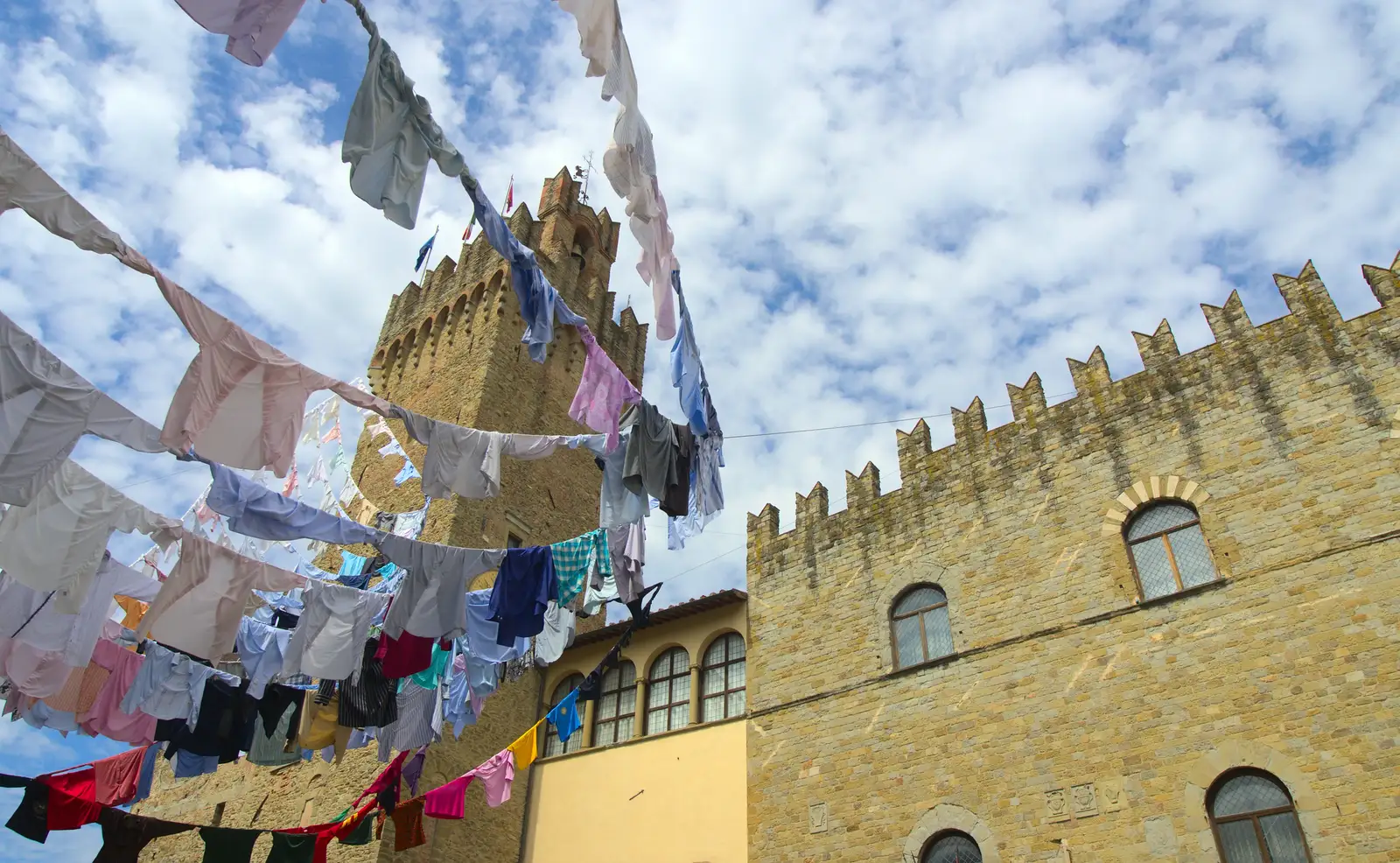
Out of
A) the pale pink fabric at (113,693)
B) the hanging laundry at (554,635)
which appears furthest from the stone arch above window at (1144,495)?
the pale pink fabric at (113,693)

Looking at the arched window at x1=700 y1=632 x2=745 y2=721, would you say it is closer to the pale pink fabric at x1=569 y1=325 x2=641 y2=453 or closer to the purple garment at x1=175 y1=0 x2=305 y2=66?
the pale pink fabric at x1=569 y1=325 x2=641 y2=453

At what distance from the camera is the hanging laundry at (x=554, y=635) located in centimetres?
1222

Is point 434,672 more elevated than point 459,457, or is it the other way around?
point 459,457

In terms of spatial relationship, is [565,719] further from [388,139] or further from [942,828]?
[388,139]

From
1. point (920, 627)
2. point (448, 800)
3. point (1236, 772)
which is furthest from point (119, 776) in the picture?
point (1236, 772)

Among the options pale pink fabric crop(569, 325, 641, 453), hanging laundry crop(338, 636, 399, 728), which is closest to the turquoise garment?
hanging laundry crop(338, 636, 399, 728)

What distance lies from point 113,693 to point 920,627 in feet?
33.7

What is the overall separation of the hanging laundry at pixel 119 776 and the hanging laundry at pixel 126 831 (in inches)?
50.6

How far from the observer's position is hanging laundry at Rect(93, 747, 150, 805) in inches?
480

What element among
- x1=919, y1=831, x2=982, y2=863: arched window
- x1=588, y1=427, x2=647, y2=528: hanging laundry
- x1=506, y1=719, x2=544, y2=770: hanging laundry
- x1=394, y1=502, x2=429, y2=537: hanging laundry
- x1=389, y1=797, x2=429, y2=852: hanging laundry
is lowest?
x1=919, y1=831, x2=982, y2=863: arched window

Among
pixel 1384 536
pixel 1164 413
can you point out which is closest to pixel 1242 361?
pixel 1164 413

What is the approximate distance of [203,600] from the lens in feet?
31.4

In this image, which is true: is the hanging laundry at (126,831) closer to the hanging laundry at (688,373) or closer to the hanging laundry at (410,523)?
the hanging laundry at (410,523)

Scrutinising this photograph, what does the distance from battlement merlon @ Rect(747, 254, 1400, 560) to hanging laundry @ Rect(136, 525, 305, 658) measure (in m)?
8.75
